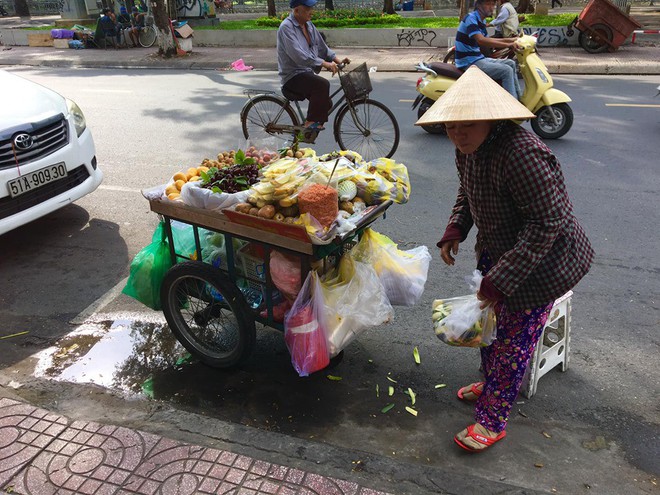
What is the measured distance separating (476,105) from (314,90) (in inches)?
167

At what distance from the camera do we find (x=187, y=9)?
2219cm

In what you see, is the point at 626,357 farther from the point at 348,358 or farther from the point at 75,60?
the point at 75,60

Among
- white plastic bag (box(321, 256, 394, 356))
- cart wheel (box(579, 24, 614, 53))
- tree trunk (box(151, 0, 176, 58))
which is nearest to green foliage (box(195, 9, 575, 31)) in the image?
cart wheel (box(579, 24, 614, 53))

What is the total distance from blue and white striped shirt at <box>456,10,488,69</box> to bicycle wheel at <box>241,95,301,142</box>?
7.17 feet

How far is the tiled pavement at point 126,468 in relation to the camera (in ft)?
7.63

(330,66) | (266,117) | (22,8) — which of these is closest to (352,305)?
(330,66)

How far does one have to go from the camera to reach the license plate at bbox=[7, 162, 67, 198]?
4227 millimetres

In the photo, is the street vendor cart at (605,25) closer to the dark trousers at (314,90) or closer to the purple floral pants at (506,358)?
the dark trousers at (314,90)

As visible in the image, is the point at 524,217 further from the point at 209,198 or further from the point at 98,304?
the point at 98,304

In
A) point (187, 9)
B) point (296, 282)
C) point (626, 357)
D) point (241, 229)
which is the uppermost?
point (187, 9)

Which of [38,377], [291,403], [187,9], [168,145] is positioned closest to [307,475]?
[291,403]

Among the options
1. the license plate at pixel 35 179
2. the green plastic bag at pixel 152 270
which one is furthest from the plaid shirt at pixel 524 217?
the license plate at pixel 35 179

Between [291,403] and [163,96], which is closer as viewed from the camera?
[291,403]

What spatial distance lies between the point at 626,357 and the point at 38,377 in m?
3.36
